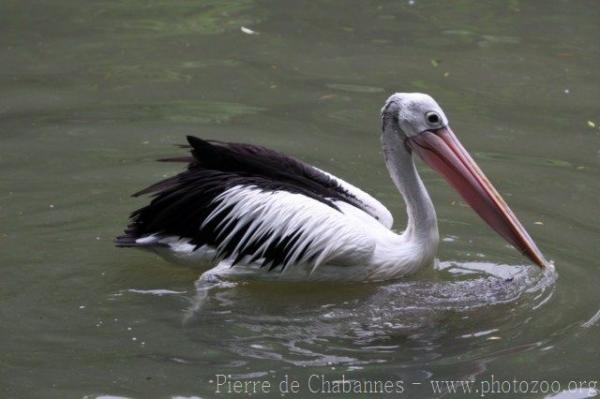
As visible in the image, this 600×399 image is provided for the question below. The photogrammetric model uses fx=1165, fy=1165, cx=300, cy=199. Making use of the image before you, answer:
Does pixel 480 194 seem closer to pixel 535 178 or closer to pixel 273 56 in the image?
pixel 535 178

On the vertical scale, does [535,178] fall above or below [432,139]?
below

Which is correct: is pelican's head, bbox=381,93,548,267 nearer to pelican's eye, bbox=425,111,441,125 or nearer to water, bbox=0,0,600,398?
pelican's eye, bbox=425,111,441,125

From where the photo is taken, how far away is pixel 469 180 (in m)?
6.60

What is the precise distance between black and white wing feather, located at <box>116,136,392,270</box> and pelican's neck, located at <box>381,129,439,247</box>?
238 millimetres

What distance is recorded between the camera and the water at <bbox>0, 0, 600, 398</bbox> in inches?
225

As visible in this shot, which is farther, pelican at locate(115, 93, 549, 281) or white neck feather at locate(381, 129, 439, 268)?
white neck feather at locate(381, 129, 439, 268)

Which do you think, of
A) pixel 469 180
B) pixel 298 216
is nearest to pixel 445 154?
pixel 469 180

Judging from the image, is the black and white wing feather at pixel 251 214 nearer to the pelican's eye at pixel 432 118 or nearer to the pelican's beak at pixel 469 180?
the pelican's beak at pixel 469 180

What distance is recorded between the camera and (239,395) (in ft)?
17.4

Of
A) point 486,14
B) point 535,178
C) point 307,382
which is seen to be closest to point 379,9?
point 486,14

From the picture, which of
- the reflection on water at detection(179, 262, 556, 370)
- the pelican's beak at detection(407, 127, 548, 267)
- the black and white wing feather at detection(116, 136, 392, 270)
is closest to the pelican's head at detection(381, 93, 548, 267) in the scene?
the pelican's beak at detection(407, 127, 548, 267)

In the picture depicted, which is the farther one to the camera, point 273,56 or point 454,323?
point 273,56

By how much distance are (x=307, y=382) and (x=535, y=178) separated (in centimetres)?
307

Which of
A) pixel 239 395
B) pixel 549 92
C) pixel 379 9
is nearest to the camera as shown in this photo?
pixel 239 395
